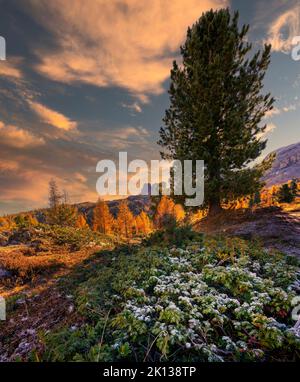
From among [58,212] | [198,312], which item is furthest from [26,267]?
[58,212]

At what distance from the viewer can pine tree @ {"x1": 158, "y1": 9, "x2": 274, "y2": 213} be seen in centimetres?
1277

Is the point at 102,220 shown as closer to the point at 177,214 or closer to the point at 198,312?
the point at 177,214

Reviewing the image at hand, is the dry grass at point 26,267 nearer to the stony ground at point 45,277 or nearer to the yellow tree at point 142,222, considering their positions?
the stony ground at point 45,277

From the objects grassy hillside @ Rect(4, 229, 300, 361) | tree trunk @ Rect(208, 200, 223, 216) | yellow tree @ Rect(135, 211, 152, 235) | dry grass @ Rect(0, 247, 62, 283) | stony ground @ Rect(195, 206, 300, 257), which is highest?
tree trunk @ Rect(208, 200, 223, 216)

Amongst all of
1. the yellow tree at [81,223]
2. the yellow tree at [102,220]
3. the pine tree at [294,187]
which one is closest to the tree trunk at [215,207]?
the pine tree at [294,187]

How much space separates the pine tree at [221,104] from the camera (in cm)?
1277

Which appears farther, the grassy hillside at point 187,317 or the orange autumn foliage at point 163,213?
the orange autumn foliage at point 163,213

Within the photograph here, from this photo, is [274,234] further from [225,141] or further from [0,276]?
[0,276]

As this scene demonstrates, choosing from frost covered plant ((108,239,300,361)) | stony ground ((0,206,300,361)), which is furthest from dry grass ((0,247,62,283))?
frost covered plant ((108,239,300,361))

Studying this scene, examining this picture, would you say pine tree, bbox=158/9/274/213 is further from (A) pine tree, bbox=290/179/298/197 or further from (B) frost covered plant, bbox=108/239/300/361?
(A) pine tree, bbox=290/179/298/197

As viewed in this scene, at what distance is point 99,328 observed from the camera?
377cm

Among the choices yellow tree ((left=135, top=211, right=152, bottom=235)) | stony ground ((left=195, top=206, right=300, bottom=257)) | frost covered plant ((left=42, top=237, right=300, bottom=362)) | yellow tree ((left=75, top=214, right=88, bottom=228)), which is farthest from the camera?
yellow tree ((left=135, top=211, right=152, bottom=235))

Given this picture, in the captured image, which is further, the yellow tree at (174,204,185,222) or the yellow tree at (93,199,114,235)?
the yellow tree at (93,199,114,235)
